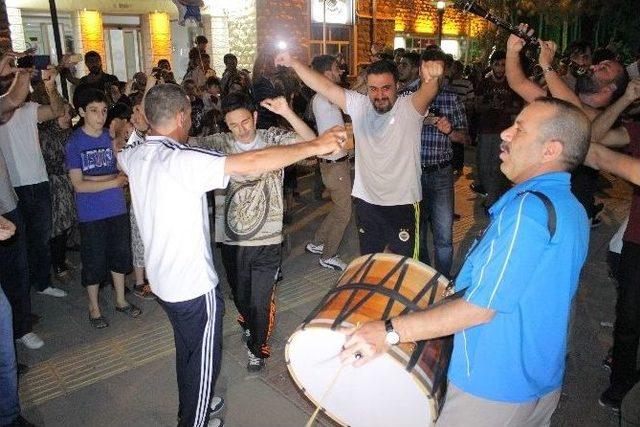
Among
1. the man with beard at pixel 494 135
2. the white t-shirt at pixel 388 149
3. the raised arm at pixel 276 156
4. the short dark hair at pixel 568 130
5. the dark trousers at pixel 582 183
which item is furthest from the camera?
the man with beard at pixel 494 135

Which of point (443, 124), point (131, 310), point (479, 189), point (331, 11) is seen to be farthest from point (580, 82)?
point (331, 11)

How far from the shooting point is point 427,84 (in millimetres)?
3941

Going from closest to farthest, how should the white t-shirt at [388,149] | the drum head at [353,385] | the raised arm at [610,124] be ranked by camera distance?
the drum head at [353,385] → the raised arm at [610,124] → the white t-shirt at [388,149]

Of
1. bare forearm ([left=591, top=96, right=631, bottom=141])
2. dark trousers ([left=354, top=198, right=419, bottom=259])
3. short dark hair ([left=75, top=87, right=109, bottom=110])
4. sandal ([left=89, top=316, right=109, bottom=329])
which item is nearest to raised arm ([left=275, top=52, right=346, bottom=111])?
dark trousers ([left=354, top=198, right=419, bottom=259])

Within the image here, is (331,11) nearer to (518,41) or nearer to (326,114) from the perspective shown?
(326,114)

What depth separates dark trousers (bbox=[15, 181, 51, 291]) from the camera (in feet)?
16.8

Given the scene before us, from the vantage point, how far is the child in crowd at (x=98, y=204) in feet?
15.1

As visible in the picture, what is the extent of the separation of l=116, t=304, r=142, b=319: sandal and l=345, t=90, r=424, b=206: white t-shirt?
2563 mm

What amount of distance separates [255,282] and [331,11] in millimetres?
15971

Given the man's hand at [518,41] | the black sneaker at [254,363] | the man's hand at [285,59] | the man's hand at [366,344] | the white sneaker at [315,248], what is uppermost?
the man's hand at [518,41]

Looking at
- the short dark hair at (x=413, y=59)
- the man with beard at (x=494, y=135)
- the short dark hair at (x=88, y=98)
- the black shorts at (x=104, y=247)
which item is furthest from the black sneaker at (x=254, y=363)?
the short dark hair at (x=413, y=59)

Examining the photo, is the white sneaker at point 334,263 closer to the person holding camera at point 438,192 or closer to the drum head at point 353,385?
the person holding camera at point 438,192

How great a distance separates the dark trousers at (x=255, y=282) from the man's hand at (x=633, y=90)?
8.59 ft

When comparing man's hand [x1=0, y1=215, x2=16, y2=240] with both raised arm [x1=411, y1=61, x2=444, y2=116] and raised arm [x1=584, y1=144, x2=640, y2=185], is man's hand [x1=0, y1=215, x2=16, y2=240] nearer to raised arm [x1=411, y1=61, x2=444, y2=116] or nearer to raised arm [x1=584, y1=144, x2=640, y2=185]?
raised arm [x1=411, y1=61, x2=444, y2=116]
